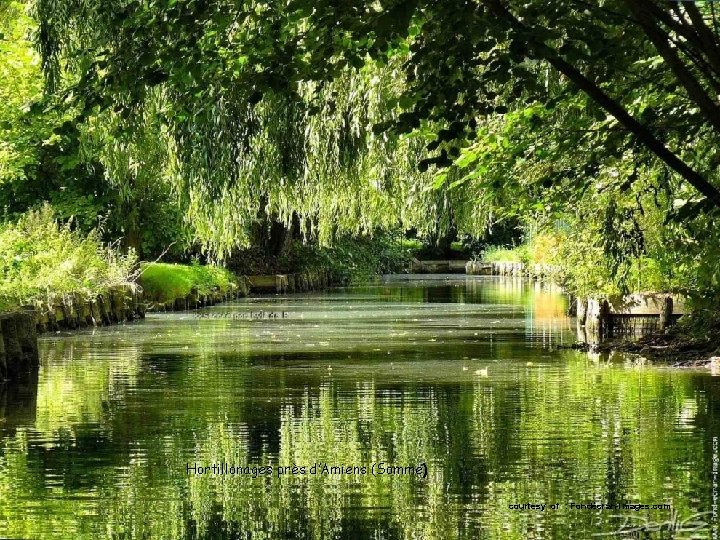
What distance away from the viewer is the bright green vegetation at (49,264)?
968 inches

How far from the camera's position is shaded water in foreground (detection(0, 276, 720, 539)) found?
27.8 ft

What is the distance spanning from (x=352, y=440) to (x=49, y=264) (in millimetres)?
17574

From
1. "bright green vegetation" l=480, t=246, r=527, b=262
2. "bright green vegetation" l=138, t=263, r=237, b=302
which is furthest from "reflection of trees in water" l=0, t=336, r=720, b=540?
"bright green vegetation" l=480, t=246, r=527, b=262

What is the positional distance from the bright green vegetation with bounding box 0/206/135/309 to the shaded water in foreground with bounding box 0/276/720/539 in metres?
2.35

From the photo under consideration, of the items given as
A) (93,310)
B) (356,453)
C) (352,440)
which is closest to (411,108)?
(352,440)

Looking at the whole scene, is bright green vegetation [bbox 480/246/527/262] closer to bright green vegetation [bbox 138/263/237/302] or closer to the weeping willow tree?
bright green vegetation [bbox 138/263/237/302]

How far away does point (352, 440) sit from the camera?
11.9 metres

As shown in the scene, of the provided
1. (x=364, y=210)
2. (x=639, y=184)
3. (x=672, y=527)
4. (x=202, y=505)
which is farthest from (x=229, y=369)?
(x=672, y=527)

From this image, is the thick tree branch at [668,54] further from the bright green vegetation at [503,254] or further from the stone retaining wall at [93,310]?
the bright green vegetation at [503,254]

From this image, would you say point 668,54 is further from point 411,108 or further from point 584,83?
point 411,108

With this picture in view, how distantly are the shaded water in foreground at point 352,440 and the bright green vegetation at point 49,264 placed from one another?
2350 mm

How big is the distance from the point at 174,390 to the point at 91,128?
4.02 metres

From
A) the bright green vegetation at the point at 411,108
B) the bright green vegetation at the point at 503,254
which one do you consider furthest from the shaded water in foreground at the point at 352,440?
the bright green vegetation at the point at 503,254

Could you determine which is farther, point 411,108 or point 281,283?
point 281,283
